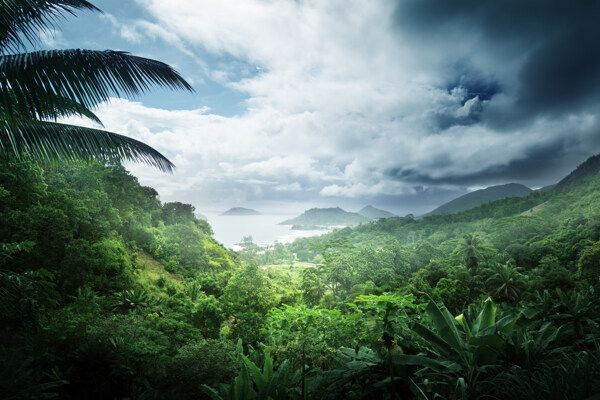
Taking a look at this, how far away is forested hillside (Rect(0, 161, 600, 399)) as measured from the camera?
218cm

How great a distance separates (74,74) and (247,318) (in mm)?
7628

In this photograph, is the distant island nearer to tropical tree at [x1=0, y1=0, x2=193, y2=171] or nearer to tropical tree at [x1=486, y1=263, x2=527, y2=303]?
tropical tree at [x1=486, y1=263, x2=527, y2=303]

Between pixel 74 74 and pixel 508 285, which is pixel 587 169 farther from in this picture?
pixel 74 74

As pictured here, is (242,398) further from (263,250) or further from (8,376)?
(263,250)

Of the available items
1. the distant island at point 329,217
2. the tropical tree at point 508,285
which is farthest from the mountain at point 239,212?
the tropical tree at point 508,285

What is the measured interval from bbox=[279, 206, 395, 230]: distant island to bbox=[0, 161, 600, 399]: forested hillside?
2631 inches

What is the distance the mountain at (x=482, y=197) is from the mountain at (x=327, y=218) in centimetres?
3560

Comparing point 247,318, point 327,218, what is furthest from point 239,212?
point 247,318

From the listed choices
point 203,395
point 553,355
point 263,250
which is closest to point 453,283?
point 553,355

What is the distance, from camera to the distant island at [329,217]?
89450mm

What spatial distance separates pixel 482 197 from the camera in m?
50.0

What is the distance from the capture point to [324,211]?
329 ft

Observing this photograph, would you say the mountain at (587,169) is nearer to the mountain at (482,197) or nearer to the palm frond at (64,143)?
the palm frond at (64,143)

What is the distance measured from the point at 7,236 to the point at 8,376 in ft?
25.4
